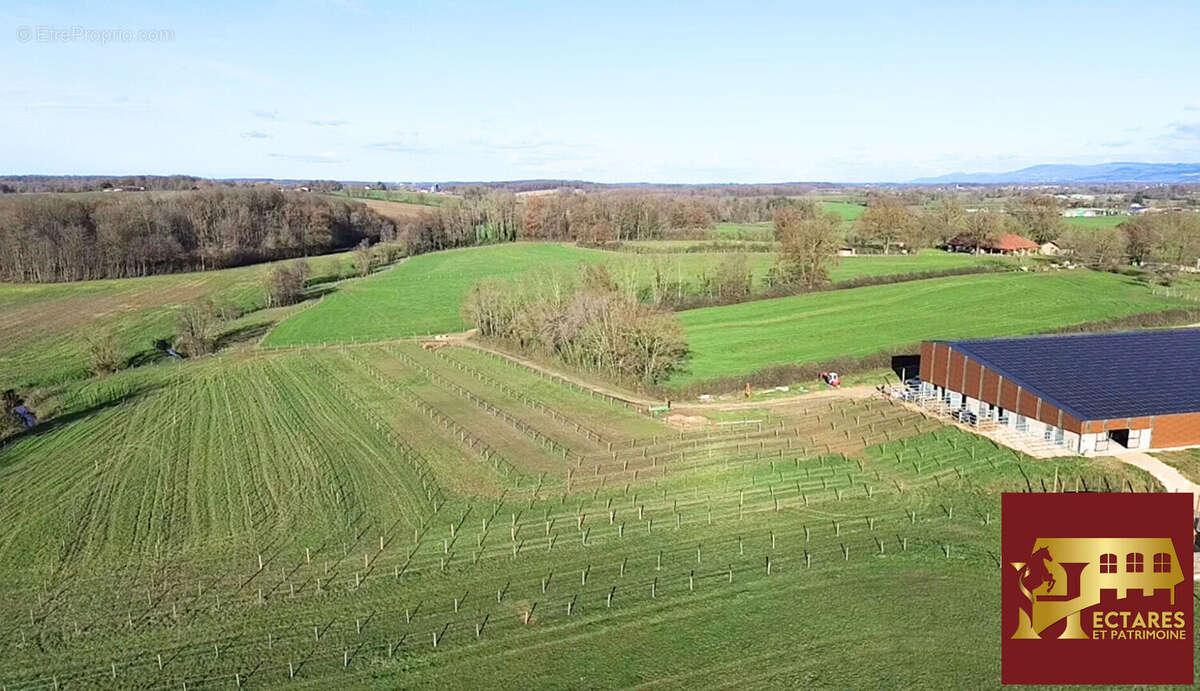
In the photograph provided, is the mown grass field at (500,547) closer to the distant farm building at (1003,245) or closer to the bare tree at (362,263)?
the bare tree at (362,263)

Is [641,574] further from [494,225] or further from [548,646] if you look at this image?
[494,225]

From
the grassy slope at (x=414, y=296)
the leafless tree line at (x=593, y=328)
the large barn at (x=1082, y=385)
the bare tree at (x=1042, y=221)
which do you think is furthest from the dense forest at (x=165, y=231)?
the bare tree at (x=1042, y=221)

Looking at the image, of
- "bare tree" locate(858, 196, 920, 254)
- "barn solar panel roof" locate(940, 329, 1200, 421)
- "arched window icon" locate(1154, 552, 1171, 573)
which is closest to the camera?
"arched window icon" locate(1154, 552, 1171, 573)

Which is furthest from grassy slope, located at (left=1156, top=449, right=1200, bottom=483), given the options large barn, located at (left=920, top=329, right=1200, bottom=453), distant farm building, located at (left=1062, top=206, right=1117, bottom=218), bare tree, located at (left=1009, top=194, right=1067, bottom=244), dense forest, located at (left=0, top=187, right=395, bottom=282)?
distant farm building, located at (left=1062, top=206, right=1117, bottom=218)

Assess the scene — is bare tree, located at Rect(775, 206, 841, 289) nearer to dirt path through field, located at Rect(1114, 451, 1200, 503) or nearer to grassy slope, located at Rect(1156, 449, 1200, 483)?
grassy slope, located at Rect(1156, 449, 1200, 483)

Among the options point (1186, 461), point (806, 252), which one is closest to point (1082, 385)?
point (1186, 461)

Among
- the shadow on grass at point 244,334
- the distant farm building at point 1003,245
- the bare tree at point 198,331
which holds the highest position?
the distant farm building at point 1003,245

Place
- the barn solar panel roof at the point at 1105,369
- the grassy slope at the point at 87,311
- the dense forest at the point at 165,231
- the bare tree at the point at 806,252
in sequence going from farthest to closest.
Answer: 1. the dense forest at the point at 165,231
2. the bare tree at the point at 806,252
3. the grassy slope at the point at 87,311
4. the barn solar panel roof at the point at 1105,369
